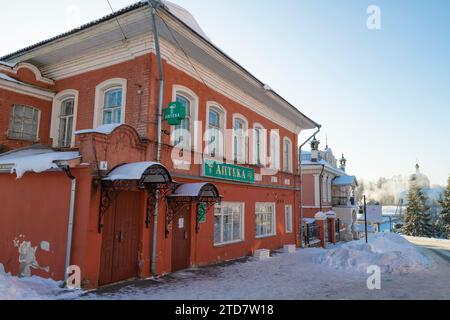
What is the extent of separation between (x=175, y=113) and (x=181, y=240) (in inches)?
154

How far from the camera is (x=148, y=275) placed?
28.2 feet

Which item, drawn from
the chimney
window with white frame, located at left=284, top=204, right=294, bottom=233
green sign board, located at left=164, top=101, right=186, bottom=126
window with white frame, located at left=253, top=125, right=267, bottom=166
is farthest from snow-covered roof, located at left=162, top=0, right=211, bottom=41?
the chimney

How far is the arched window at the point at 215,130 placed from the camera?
11.8 metres

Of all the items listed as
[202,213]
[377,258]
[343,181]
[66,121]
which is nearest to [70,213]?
[202,213]

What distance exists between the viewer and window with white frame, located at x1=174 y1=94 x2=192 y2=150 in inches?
402

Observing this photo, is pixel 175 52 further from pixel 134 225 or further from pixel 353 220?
pixel 353 220

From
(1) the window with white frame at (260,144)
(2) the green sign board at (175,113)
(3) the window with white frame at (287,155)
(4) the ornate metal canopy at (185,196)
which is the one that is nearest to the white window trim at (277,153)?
(1) the window with white frame at (260,144)

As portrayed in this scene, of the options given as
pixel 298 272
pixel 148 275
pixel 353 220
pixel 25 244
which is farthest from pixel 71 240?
pixel 353 220

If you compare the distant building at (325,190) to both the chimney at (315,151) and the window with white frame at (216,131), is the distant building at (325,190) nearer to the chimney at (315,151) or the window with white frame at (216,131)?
the chimney at (315,151)

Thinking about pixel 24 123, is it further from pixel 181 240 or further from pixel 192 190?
pixel 181 240

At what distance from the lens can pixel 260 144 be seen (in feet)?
50.5

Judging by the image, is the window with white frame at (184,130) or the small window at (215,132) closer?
A: the window with white frame at (184,130)

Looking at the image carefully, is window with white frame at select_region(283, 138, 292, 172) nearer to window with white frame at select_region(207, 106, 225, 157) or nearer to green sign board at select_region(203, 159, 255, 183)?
green sign board at select_region(203, 159, 255, 183)

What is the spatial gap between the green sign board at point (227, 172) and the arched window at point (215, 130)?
0.47m
